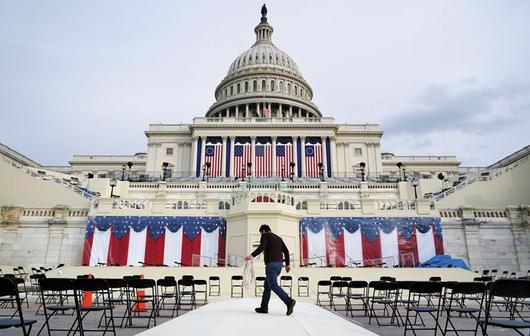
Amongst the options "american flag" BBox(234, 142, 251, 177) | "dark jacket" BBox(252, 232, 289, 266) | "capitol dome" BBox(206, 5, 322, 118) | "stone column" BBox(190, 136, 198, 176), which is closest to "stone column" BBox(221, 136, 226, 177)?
"american flag" BBox(234, 142, 251, 177)

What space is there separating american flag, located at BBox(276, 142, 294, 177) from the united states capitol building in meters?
0.18

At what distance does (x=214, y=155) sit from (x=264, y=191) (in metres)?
37.3

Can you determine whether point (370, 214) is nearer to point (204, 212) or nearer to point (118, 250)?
point (204, 212)

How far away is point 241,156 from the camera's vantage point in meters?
65.4

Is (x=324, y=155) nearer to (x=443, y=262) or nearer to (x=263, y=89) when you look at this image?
(x=263, y=89)

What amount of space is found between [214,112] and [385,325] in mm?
83542

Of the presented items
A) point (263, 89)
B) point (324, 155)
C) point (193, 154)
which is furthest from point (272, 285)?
point (263, 89)

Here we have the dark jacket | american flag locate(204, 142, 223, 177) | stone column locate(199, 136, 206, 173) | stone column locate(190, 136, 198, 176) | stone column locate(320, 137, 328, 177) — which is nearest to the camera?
the dark jacket

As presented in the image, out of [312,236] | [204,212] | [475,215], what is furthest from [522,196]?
[204,212]

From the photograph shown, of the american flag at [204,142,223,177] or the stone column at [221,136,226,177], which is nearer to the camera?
the stone column at [221,136,226,177]

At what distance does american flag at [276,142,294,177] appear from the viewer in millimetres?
61969

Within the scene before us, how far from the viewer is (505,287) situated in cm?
559

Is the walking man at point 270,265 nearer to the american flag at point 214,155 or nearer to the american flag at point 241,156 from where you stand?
the american flag at point 241,156

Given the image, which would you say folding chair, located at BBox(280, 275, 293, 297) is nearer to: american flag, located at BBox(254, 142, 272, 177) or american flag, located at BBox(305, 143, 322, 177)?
american flag, located at BBox(254, 142, 272, 177)
